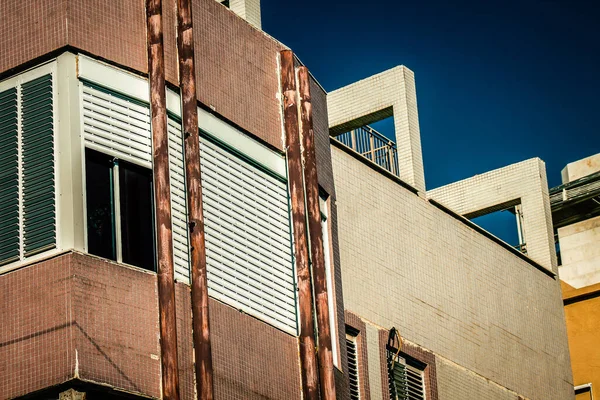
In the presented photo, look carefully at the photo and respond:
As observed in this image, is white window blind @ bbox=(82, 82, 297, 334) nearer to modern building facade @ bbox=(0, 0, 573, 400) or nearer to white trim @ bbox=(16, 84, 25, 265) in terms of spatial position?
modern building facade @ bbox=(0, 0, 573, 400)

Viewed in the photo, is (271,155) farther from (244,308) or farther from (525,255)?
(525,255)

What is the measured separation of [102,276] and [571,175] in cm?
2830

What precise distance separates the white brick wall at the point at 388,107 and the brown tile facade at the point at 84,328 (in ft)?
36.6

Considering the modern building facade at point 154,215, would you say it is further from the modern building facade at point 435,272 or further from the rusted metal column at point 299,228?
the modern building facade at point 435,272

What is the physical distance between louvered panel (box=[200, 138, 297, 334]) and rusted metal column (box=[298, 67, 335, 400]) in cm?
37

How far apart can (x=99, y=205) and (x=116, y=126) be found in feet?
3.28

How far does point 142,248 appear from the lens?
14984 mm

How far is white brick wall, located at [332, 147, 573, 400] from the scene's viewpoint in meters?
22.6

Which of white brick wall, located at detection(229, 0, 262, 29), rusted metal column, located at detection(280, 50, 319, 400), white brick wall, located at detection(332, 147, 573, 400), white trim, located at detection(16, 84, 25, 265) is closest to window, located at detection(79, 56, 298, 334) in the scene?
rusted metal column, located at detection(280, 50, 319, 400)

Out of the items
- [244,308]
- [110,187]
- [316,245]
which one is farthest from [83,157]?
[316,245]

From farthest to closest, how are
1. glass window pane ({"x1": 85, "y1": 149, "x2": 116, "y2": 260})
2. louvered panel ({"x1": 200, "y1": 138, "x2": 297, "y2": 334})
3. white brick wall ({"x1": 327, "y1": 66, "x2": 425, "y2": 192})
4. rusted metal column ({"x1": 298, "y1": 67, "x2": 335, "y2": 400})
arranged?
white brick wall ({"x1": 327, "y1": 66, "x2": 425, "y2": 192})
rusted metal column ({"x1": 298, "y1": 67, "x2": 335, "y2": 400})
louvered panel ({"x1": 200, "y1": 138, "x2": 297, "y2": 334})
glass window pane ({"x1": 85, "y1": 149, "x2": 116, "y2": 260})

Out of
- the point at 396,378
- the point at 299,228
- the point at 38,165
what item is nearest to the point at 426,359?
the point at 396,378

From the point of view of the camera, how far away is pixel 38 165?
1479cm

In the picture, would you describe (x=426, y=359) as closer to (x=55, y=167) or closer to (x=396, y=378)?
(x=396, y=378)
